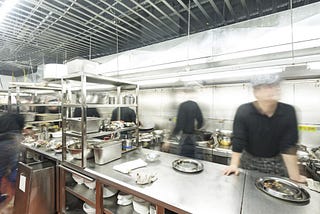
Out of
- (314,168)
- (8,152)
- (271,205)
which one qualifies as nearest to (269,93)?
(314,168)

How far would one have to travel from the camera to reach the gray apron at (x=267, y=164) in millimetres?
1707

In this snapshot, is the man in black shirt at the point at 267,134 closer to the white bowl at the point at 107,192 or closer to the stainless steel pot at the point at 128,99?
the white bowl at the point at 107,192

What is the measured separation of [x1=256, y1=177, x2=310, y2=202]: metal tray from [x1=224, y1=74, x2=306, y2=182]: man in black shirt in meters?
0.26

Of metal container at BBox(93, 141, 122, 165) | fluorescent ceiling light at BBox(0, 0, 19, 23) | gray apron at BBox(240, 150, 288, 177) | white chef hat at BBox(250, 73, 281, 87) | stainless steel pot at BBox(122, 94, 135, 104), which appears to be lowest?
gray apron at BBox(240, 150, 288, 177)

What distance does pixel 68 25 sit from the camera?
234cm

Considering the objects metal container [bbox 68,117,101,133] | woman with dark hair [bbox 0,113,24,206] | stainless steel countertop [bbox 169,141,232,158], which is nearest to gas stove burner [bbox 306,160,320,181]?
stainless steel countertop [bbox 169,141,232,158]

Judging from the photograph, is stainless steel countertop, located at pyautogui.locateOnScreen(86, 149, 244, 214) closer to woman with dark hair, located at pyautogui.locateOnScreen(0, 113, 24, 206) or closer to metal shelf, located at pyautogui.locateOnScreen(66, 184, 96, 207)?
metal shelf, located at pyautogui.locateOnScreen(66, 184, 96, 207)

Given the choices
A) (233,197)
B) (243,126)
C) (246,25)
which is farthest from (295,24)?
(233,197)

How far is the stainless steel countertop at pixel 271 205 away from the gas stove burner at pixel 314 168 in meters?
0.84

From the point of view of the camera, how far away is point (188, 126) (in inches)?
111

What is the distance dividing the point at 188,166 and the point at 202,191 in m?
0.47

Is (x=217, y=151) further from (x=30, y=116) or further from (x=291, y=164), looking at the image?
(x=30, y=116)

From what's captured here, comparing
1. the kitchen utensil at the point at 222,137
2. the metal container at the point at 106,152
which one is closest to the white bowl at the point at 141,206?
the metal container at the point at 106,152

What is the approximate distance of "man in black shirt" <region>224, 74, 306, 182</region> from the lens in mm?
1604
